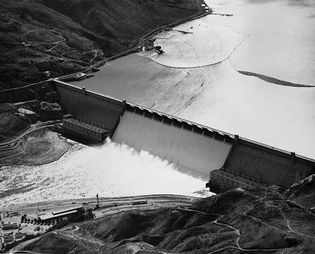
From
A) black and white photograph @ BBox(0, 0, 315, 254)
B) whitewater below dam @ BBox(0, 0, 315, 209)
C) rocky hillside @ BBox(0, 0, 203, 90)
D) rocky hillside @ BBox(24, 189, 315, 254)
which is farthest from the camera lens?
rocky hillside @ BBox(0, 0, 203, 90)

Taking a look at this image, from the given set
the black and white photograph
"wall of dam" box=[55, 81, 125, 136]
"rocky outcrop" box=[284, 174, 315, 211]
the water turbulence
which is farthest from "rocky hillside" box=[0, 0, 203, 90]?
"rocky outcrop" box=[284, 174, 315, 211]

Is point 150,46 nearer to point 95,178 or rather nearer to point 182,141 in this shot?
point 182,141

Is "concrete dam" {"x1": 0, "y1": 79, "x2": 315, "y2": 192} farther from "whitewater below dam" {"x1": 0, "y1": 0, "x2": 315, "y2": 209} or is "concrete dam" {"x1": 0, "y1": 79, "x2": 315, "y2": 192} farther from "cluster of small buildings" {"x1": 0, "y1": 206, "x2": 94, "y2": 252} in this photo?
"cluster of small buildings" {"x1": 0, "y1": 206, "x2": 94, "y2": 252}

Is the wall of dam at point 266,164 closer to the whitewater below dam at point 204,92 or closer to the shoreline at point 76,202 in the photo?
the whitewater below dam at point 204,92

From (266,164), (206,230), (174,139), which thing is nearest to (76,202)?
(174,139)

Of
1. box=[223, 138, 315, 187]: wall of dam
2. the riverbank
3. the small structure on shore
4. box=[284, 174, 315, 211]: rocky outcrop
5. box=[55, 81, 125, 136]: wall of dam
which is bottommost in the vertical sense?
the riverbank

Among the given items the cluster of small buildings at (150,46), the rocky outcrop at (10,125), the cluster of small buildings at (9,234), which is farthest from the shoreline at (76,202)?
the cluster of small buildings at (150,46)
